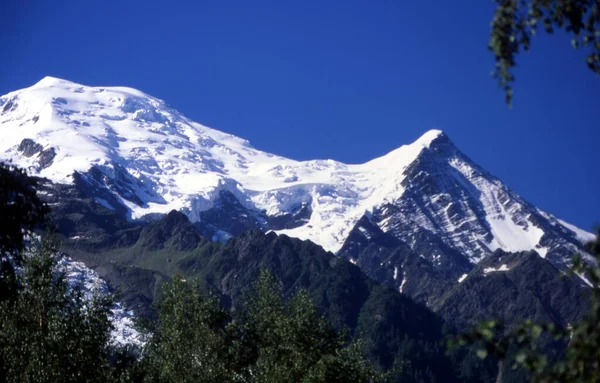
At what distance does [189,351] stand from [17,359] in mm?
12727

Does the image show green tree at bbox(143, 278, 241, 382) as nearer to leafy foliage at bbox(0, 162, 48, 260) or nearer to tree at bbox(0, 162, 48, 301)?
tree at bbox(0, 162, 48, 301)

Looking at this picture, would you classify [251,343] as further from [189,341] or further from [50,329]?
[50,329]

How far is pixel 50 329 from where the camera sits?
45.8m

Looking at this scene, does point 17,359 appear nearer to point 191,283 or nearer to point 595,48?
point 191,283

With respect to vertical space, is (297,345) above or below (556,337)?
above

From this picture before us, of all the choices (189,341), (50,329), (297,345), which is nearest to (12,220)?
(50,329)

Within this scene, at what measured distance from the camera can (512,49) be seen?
1784 cm

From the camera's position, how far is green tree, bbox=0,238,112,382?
144 feet

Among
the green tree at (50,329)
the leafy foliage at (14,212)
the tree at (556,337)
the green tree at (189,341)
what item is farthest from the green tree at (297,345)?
the tree at (556,337)

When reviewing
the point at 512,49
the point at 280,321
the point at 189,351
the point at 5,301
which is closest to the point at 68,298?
the point at 5,301

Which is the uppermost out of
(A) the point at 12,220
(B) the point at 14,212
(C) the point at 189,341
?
(B) the point at 14,212

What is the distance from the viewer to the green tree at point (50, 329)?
44000 mm

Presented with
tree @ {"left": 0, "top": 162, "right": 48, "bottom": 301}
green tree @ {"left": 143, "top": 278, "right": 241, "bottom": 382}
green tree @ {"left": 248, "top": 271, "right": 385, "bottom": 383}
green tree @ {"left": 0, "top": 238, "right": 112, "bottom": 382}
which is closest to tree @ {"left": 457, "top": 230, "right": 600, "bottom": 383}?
green tree @ {"left": 0, "top": 238, "right": 112, "bottom": 382}

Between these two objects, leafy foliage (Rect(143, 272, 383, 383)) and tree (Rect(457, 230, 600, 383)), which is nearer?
tree (Rect(457, 230, 600, 383))
